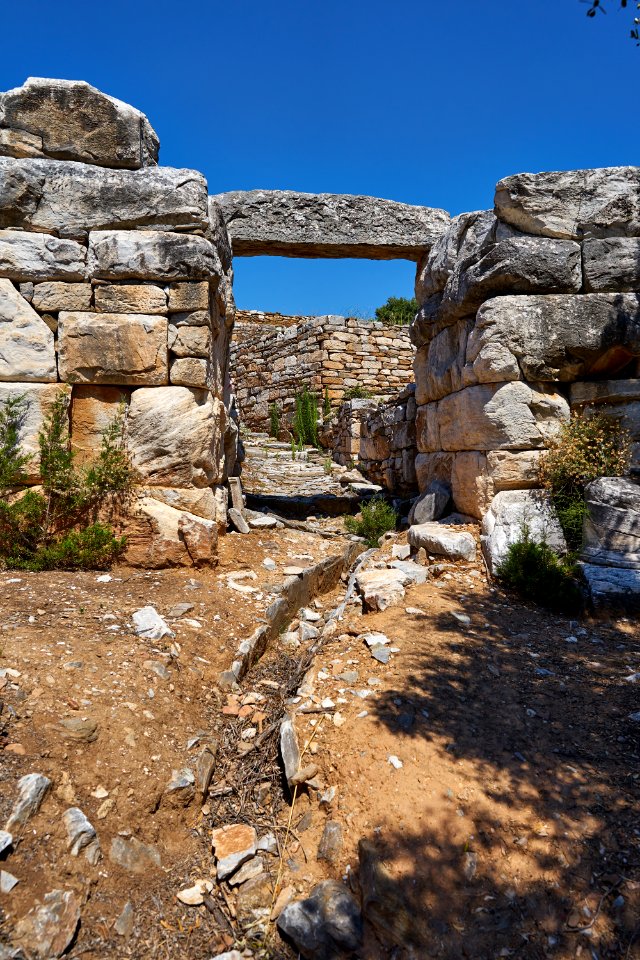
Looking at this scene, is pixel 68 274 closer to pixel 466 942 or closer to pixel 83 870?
pixel 83 870

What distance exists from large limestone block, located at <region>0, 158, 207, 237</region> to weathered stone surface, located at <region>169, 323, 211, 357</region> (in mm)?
812

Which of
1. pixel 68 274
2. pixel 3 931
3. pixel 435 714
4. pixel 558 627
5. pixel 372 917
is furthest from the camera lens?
pixel 68 274

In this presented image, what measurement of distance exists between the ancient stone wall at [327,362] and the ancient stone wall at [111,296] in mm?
8659

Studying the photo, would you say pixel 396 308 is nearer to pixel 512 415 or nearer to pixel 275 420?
pixel 275 420

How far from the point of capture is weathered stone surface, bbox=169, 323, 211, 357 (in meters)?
4.32

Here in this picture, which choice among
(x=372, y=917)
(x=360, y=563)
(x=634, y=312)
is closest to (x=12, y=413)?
(x=360, y=563)

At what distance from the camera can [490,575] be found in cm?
434

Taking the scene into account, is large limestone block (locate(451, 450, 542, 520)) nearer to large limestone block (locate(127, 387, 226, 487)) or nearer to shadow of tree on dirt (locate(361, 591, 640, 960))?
shadow of tree on dirt (locate(361, 591, 640, 960))

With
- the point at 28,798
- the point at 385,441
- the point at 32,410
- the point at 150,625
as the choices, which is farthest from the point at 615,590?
the point at 385,441

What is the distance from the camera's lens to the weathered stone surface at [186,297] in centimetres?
432

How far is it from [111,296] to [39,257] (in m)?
0.58

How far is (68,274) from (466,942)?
14.7ft

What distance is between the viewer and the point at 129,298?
167 inches

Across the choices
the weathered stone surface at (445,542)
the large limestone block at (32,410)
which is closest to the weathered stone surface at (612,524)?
the weathered stone surface at (445,542)
